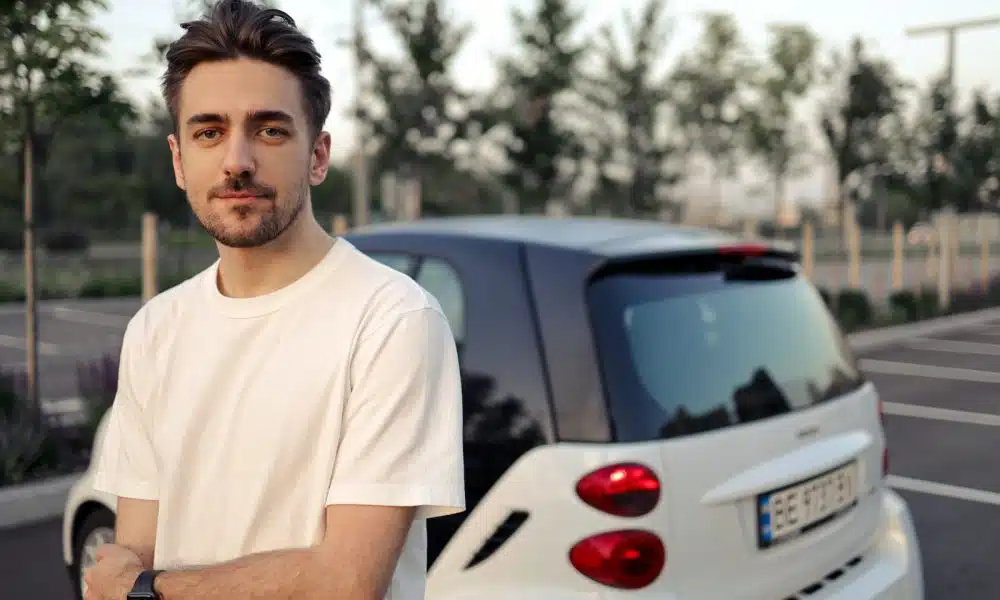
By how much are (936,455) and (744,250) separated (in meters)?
4.97

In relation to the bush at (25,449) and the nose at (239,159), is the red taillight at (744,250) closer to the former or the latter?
the nose at (239,159)

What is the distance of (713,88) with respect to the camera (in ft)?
85.0

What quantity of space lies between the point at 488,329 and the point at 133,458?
1268mm

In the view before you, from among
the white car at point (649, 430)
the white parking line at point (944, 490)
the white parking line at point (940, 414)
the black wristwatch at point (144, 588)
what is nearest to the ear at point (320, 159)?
the black wristwatch at point (144, 588)

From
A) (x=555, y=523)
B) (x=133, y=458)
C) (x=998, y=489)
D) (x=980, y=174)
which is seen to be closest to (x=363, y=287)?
(x=133, y=458)

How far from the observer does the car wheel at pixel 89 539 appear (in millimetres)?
3627

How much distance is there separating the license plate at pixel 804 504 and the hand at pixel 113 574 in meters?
1.59

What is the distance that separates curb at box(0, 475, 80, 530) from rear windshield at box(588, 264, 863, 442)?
436 cm

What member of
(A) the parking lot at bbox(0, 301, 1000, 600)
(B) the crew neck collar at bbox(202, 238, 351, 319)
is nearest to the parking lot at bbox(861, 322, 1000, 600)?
(A) the parking lot at bbox(0, 301, 1000, 600)

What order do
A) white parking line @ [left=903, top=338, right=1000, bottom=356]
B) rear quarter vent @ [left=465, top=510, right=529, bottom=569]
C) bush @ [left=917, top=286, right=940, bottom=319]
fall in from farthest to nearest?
bush @ [left=917, top=286, right=940, bottom=319] → white parking line @ [left=903, top=338, right=1000, bottom=356] → rear quarter vent @ [left=465, top=510, right=529, bottom=569]

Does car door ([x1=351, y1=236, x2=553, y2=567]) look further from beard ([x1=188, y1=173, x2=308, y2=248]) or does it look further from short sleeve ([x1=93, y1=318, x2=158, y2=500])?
beard ([x1=188, y1=173, x2=308, y2=248])

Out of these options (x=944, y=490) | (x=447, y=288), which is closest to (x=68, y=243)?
(x=944, y=490)

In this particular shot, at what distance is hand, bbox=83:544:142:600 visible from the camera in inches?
60.1

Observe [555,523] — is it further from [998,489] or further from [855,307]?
[855,307]
